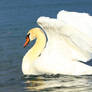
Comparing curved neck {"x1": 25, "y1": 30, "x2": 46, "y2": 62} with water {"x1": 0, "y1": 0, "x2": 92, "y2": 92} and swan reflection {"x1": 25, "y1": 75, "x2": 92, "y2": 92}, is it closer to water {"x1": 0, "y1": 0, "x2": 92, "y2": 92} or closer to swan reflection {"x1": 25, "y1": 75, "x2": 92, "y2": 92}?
water {"x1": 0, "y1": 0, "x2": 92, "y2": 92}

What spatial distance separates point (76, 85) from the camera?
1308 cm

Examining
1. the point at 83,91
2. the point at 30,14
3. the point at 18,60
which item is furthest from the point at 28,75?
the point at 30,14

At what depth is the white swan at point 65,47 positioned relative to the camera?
44.8 ft

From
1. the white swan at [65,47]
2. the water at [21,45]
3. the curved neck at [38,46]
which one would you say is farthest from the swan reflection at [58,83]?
the curved neck at [38,46]

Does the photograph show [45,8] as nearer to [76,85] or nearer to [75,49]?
[75,49]

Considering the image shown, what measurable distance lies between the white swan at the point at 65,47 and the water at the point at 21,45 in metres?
0.25

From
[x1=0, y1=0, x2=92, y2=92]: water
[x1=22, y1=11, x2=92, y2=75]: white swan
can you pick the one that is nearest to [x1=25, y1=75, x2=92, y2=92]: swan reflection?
[x1=0, y1=0, x2=92, y2=92]: water

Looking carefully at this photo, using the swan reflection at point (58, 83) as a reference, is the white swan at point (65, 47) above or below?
above

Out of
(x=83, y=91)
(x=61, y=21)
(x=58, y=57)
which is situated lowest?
(x=83, y=91)

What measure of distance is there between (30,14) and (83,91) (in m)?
12.2

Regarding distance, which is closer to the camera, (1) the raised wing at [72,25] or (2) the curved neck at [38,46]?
(1) the raised wing at [72,25]

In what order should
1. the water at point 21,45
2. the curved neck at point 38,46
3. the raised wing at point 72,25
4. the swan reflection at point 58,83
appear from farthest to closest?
1. the curved neck at point 38,46
2. the raised wing at point 72,25
3. the water at point 21,45
4. the swan reflection at point 58,83

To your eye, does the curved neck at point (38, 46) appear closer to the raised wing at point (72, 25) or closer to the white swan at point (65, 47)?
the white swan at point (65, 47)

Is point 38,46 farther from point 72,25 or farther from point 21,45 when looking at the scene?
point 21,45
